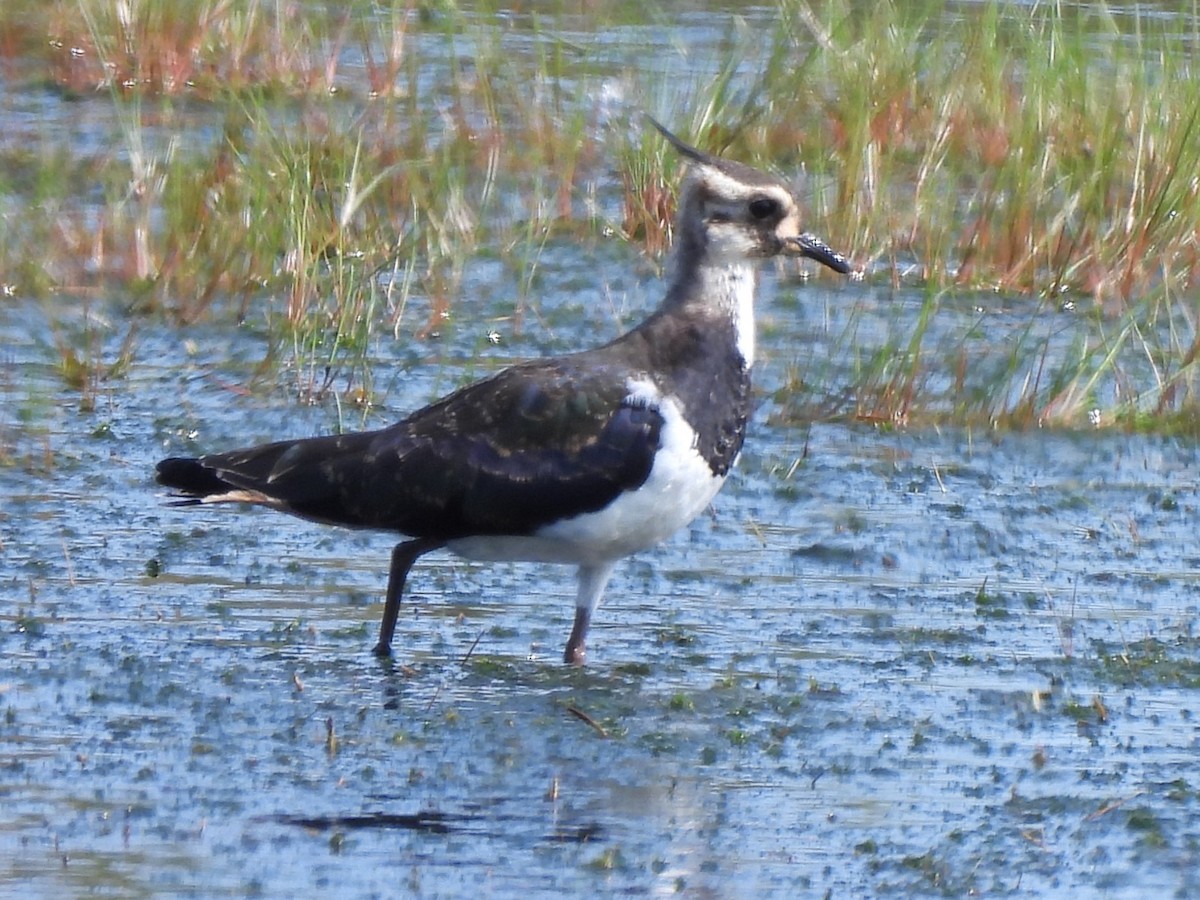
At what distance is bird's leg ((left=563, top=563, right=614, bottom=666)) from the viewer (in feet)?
20.8

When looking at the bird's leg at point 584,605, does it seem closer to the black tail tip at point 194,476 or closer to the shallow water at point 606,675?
the shallow water at point 606,675

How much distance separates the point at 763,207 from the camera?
6.77 metres

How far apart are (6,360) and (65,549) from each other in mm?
2007

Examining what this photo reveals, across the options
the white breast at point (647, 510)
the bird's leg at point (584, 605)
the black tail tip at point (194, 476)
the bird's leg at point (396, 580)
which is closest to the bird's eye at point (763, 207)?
the white breast at point (647, 510)

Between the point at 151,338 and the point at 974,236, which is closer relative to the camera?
the point at 151,338

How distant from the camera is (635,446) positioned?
20.5 feet

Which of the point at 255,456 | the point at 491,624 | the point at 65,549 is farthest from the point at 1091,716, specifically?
the point at 65,549

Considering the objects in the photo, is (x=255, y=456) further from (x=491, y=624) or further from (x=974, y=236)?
(x=974, y=236)

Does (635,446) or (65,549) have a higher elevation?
(635,446)

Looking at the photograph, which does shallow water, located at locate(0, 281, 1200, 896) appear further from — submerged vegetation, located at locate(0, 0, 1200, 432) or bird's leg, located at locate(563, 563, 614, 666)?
submerged vegetation, located at locate(0, 0, 1200, 432)

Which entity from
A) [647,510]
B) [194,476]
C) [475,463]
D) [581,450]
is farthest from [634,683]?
[194,476]

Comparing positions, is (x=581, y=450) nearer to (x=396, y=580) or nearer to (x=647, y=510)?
(x=647, y=510)

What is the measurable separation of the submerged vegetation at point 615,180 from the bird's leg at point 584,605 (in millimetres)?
2285

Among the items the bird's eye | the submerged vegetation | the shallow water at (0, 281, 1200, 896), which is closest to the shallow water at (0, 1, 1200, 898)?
the shallow water at (0, 281, 1200, 896)
